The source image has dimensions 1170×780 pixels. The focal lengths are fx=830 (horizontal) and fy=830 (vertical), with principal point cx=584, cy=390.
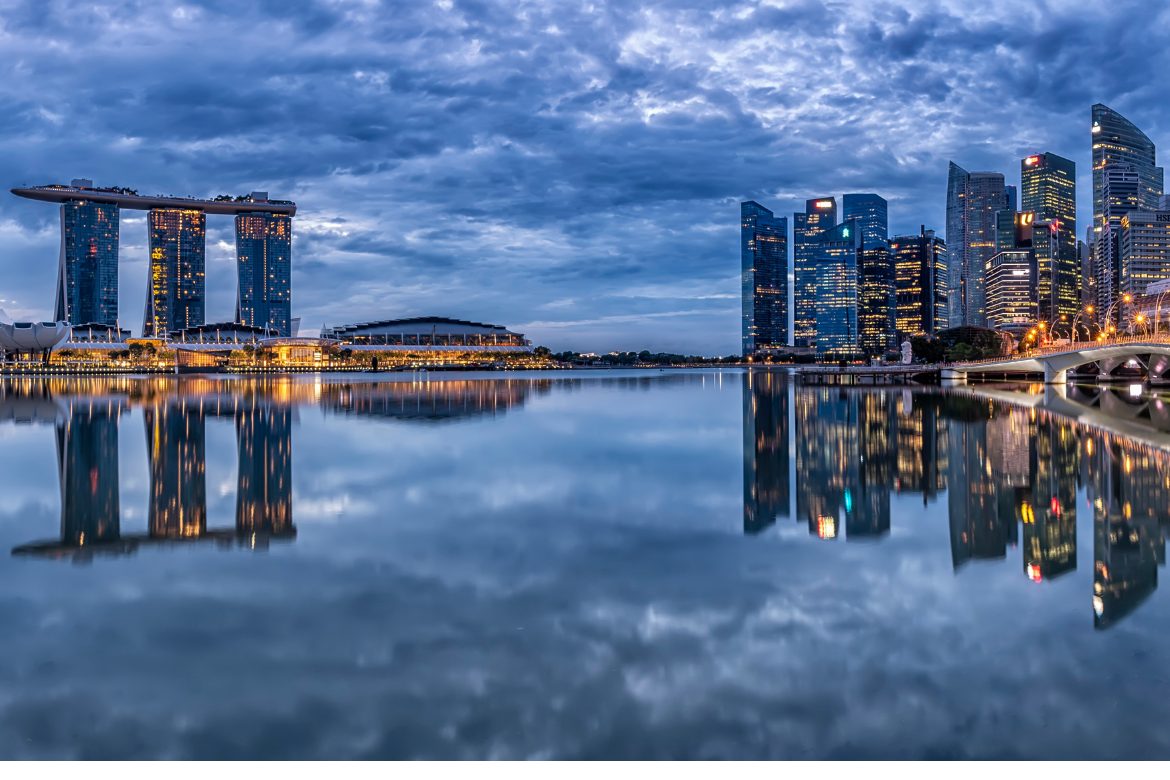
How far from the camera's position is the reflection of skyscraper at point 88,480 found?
45.2 ft

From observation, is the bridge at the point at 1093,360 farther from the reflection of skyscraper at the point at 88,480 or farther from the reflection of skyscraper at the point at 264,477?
the reflection of skyscraper at the point at 88,480

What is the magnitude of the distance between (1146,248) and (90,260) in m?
239

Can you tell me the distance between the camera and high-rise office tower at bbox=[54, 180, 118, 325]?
613 feet

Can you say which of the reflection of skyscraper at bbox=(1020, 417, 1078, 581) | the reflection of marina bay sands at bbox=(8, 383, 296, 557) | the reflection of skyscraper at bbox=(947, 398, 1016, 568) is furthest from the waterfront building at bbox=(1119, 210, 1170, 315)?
the reflection of marina bay sands at bbox=(8, 383, 296, 557)

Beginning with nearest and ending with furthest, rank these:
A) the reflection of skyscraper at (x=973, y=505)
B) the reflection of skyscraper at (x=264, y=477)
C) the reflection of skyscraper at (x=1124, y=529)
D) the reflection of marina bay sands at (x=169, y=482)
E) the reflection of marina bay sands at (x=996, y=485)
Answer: the reflection of skyscraper at (x=1124, y=529), the reflection of marina bay sands at (x=996, y=485), the reflection of skyscraper at (x=973, y=505), the reflection of marina bay sands at (x=169, y=482), the reflection of skyscraper at (x=264, y=477)

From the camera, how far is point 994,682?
7.10 metres

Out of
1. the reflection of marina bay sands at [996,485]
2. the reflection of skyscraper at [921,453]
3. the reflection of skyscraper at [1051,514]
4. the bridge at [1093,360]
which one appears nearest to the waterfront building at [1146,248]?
the bridge at [1093,360]

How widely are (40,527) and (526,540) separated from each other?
829 centimetres

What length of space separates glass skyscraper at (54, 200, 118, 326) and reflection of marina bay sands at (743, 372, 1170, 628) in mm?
198365

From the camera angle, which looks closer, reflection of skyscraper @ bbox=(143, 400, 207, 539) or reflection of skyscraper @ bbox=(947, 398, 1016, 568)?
reflection of skyscraper @ bbox=(947, 398, 1016, 568)

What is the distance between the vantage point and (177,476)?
63.8 ft

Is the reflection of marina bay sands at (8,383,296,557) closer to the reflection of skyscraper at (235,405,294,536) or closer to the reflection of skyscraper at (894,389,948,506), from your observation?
the reflection of skyscraper at (235,405,294,536)

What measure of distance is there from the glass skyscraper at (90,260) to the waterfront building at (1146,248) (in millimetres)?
230549

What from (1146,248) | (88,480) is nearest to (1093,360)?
(88,480)
